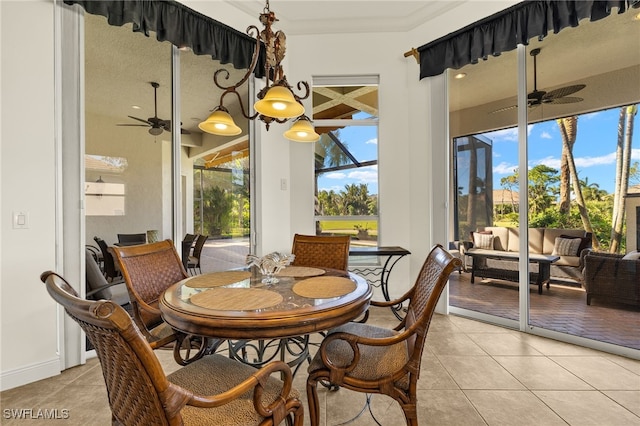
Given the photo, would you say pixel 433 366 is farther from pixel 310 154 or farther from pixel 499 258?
pixel 310 154

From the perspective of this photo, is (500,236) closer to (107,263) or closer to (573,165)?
(573,165)

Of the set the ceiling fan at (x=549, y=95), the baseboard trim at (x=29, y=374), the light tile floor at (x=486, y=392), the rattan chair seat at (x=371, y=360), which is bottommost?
A: the light tile floor at (x=486, y=392)

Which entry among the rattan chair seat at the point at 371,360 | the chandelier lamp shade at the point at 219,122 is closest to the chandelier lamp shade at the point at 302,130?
the chandelier lamp shade at the point at 219,122

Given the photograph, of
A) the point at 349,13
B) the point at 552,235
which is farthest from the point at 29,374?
the point at 552,235

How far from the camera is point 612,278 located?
2.62 m

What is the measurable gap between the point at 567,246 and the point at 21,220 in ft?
14.7

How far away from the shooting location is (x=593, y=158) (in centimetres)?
264

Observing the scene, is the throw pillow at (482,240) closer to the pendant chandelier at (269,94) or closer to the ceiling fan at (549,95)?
the ceiling fan at (549,95)

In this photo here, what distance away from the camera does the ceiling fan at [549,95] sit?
2799mm

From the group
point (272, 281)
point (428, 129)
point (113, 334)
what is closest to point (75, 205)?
point (272, 281)

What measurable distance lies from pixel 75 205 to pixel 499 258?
402 cm

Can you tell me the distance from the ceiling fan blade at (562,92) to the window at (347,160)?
1.73 metres

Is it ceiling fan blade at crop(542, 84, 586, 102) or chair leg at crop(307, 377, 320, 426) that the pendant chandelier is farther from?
ceiling fan blade at crop(542, 84, 586, 102)

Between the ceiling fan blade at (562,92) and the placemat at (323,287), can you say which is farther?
the ceiling fan blade at (562,92)
